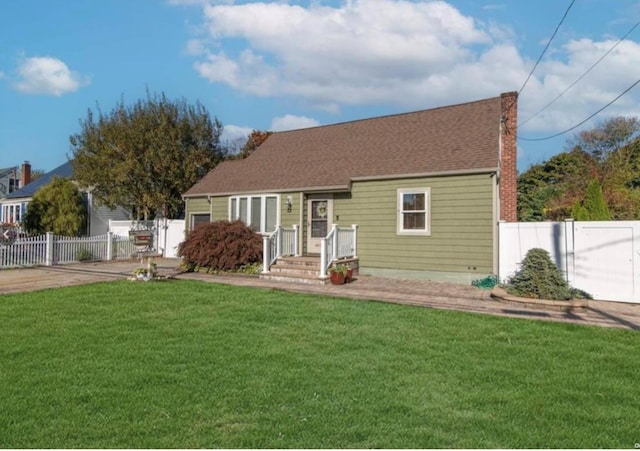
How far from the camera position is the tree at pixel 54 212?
21578 mm

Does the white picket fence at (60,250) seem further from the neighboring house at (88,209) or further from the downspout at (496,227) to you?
the downspout at (496,227)

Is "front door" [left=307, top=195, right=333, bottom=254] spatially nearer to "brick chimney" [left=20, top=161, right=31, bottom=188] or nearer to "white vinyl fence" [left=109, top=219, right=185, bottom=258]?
"white vinyl fence" [left=109, top=219, right=185, bottom=258]

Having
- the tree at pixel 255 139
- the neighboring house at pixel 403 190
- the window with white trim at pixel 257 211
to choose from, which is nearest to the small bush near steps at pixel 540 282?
the neighboring house at pixel 403 190

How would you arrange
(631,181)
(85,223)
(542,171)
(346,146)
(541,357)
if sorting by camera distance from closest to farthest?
(541,357) → (346,146) → (85,223) → (631,181) → (542,171)

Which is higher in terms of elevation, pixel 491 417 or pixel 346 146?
pixel 346 146

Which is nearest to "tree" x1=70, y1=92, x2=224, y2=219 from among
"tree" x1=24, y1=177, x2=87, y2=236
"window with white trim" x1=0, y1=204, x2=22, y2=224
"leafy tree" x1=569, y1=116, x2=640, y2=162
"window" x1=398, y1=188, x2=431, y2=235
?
"tree" x1=24, y1=177, x2=87, y2=236

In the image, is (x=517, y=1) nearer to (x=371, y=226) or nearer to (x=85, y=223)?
(x=371, y=226)

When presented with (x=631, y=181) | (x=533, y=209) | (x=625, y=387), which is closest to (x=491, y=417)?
(x=625, y=387)

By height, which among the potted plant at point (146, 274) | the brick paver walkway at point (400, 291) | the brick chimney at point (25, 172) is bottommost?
the brick paver walkway at point (400, 291)

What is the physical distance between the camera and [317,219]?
14.5 meters

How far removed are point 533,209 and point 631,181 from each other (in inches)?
364

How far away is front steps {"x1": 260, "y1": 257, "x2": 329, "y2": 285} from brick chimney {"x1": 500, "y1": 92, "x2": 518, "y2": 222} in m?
5.41

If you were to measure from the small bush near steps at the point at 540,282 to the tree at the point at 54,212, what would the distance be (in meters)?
21.1

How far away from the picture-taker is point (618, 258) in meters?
9.34
